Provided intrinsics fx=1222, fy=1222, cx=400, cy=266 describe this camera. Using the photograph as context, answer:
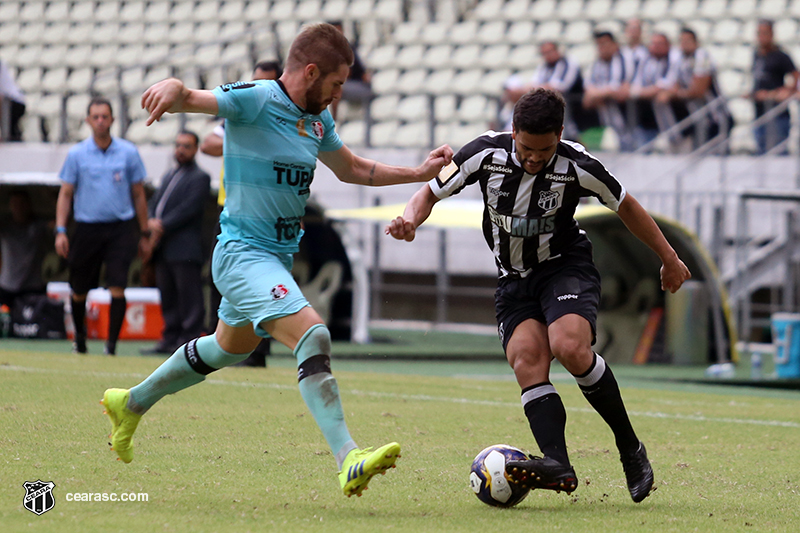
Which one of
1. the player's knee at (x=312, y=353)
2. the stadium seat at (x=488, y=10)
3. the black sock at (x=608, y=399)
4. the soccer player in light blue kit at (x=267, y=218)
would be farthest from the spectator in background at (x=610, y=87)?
the player's knee at (x=312, y=353)

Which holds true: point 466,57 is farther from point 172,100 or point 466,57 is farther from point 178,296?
point 172,100

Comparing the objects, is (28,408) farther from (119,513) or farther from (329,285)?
(329,285)

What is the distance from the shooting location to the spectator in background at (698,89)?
15.7 meters

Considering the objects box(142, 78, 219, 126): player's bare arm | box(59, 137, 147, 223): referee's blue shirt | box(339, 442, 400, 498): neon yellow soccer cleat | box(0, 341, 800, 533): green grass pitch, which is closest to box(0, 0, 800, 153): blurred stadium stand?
box(59, 137, 147, 223): referee's blue shirt

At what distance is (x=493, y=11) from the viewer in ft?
71.2

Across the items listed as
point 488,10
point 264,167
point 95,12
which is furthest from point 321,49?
point 95,12

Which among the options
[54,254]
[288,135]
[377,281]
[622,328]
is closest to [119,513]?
[288,135]

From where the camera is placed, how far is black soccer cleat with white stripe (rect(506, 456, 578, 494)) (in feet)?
15.6

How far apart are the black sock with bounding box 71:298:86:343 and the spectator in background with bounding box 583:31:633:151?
7696mm

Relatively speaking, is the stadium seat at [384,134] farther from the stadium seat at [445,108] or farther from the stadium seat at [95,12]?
the stadium seat at [95,12]

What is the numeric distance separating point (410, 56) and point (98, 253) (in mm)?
11444

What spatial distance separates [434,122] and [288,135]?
530 inches

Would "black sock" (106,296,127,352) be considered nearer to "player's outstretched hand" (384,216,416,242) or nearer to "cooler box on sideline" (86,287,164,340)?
"cooler box on sideline" (86,287,164,340)

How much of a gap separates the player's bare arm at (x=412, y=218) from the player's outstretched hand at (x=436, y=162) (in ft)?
0.55
